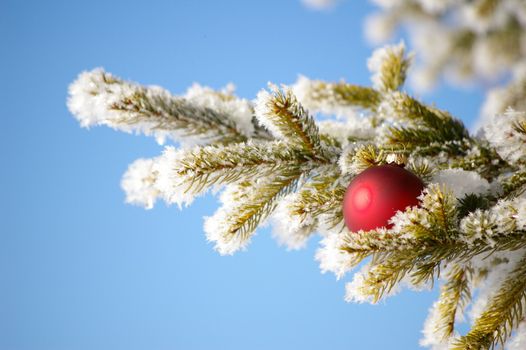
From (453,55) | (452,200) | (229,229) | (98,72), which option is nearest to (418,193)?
(452,200)

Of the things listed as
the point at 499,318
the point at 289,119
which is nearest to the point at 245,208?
the point at 289,119

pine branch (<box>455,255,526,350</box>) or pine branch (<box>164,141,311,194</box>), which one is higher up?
pine branch (<box>164,141,311,194</box>)

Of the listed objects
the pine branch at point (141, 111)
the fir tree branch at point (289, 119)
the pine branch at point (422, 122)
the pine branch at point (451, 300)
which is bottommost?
the pine branch at point (451, 300)

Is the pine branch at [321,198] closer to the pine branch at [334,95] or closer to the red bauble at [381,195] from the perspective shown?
the red bauble at [381,195]

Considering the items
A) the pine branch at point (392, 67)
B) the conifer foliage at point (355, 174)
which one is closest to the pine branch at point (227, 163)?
the conifer foliage at point (355, 174)

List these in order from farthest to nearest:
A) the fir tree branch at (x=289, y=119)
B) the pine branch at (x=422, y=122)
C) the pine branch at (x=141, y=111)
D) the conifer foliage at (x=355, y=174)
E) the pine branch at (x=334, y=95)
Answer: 1. the pine branch at (x=334, y=95)
2. the pine branch at (x=422, y=122)
3. the pine branch at (x=141, y=111)
4. the fir tree branch at (x=289, y=119)
5. the conifer foliage at (x=355, y=174)

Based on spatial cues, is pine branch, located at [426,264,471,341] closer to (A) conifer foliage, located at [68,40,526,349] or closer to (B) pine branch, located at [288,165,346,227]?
(A) conifer foliage, located at [68,40,526,349]

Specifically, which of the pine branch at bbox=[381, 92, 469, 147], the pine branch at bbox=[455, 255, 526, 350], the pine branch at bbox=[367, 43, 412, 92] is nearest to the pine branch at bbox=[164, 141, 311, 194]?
the pine branch at bbox=[381, 92, 469, 147]
